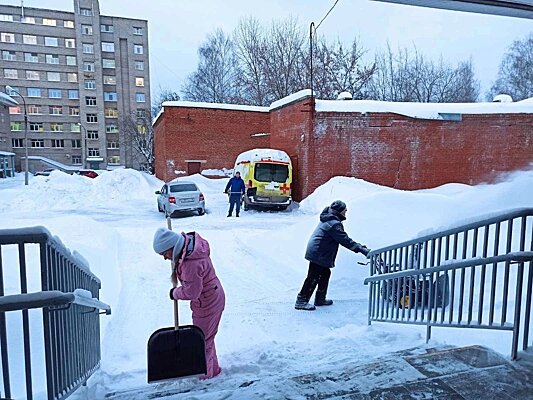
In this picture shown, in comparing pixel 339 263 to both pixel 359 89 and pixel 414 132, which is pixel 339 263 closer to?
pixel 414 132

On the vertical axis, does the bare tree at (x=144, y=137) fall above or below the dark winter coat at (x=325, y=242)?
above

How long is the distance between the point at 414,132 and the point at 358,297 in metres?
13.2

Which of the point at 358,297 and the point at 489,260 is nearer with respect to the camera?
the point at 489,260

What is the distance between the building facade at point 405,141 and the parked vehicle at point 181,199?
16.4 feet

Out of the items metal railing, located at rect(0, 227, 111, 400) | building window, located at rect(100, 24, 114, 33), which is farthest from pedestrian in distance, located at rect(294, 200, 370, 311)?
building window, located at rect(100, 24, 114, 33)

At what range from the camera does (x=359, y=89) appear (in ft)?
110

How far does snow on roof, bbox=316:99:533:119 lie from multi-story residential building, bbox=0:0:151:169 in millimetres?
43373

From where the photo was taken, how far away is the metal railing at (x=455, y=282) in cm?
288

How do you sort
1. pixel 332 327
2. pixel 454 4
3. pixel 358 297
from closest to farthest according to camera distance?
pixel 454 4 < pixel 332 327 < pixel 358 297

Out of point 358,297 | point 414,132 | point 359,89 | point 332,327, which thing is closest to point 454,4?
point 332,327

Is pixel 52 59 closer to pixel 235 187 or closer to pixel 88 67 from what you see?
pixel 88 67

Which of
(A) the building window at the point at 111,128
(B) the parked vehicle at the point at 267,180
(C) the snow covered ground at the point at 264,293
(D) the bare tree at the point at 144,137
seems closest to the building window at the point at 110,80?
(A) the building window at the point at 111,128

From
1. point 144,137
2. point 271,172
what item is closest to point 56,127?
point 144,137

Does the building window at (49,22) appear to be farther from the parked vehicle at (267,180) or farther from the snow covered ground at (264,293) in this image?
the snow covered ground at (264,293)
